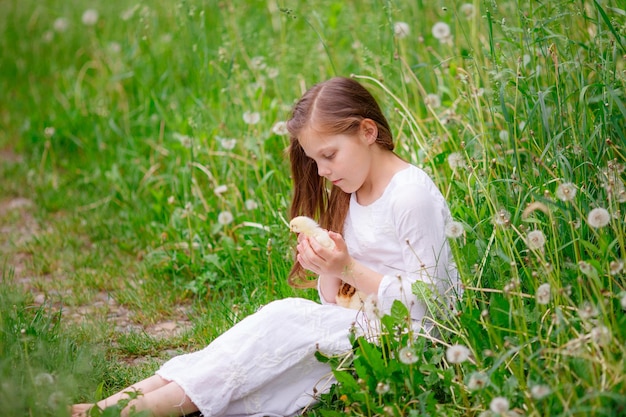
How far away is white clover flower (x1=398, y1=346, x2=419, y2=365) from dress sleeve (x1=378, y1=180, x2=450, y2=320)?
25cm

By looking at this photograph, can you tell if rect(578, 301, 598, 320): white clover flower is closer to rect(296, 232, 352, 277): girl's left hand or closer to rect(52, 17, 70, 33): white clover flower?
rect(296, 232, 352, 277): girl's left hand

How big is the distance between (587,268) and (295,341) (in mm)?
825

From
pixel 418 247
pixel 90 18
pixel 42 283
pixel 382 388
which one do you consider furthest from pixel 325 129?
pixel 90 18

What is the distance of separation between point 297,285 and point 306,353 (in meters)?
0.48

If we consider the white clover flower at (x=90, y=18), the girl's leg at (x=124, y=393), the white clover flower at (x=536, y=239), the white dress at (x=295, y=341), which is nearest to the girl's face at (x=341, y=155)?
the white dress at (x=295, y=341)

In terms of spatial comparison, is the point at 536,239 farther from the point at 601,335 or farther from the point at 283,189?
the point at 283,189

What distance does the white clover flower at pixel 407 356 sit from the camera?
1940 millimetres

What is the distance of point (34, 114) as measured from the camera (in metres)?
4.77

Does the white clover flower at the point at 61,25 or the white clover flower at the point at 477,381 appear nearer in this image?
the white clover flower at the point at 477,381

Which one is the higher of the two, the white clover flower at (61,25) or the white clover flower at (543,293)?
the white clover flower at (61,25)

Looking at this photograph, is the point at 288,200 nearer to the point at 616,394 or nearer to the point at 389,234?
the point at 389,234

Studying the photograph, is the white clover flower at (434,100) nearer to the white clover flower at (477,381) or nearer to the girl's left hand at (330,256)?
the girl's left hand at (330,256)

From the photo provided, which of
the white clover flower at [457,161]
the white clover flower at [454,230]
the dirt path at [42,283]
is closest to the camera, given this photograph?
the white clover flower at [454,230]

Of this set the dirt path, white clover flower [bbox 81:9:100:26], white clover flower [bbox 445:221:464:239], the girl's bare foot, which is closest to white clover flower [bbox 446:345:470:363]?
white clover flower [bbox 445:221:464:239]
